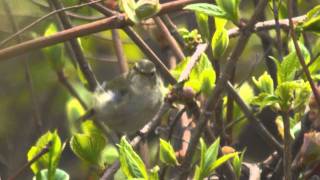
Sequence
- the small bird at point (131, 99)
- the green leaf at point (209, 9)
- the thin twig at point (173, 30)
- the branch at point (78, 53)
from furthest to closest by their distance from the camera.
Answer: the small bird at point (131, 99), the thin twig at point (173, 30), the branch at point (78, 53), the green leaf at point (209, 9)

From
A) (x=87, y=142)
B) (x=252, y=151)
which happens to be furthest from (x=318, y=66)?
(x=252, y=151)

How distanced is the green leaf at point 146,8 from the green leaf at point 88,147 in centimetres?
34

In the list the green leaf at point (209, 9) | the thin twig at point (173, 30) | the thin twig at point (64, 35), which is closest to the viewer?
the thin twig at point (64, 35)

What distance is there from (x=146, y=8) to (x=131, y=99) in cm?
97

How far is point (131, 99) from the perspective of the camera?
2279 mm

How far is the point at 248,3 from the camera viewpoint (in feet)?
8.16

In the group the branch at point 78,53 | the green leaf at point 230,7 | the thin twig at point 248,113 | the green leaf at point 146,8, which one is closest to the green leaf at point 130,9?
the green leaf at point 146,8

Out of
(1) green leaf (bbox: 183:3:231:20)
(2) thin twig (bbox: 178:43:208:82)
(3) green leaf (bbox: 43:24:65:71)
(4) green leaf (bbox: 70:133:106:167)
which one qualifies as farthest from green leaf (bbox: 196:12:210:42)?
(3) green leaf (bbox: 43:24:65:71)

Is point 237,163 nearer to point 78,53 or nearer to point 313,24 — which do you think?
point 313,24

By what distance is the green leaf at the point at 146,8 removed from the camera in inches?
52.0

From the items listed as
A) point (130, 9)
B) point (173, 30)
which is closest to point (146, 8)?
point (130, 9)

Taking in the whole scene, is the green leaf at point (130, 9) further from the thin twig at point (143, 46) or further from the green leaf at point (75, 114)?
the green leaf at point (75, 114)

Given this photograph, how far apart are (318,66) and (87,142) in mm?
489

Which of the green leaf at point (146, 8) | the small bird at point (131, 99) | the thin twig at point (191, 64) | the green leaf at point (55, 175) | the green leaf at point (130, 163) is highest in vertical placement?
the green leaf at point (146, 8)
